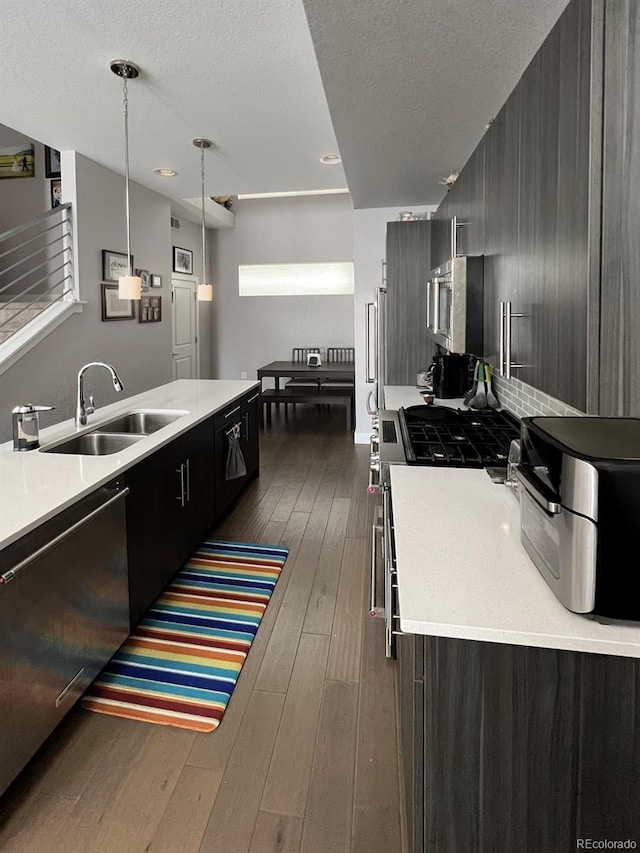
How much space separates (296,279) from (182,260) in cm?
172

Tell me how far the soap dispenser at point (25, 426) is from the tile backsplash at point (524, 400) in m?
1.96

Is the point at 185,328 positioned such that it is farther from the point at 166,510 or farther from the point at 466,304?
the point at 466,304

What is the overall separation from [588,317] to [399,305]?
3587 millimetres

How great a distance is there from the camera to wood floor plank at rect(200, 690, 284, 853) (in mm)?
1444

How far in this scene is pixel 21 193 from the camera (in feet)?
18.0

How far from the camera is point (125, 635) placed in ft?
7.13

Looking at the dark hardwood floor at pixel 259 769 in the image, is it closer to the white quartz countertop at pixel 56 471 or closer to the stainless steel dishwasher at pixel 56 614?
the stainless steel dishwasher at pixel 56 614

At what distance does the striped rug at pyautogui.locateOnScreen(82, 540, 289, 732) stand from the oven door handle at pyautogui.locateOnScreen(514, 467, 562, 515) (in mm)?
1363

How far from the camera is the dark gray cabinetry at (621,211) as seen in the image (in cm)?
104

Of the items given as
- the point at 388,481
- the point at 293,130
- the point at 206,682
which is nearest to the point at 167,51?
the point at 293,130

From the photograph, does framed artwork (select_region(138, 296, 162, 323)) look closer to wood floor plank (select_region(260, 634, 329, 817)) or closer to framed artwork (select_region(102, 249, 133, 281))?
framed artwork (select_region(102, 249, 133, 281))

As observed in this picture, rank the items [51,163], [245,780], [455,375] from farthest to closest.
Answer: [51,163] → [455,375] → [245,780]

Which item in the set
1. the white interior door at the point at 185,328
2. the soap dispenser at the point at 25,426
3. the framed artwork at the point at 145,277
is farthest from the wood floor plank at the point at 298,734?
the white interior door at the point at 185,328

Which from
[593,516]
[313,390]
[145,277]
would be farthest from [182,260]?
[593,516]
